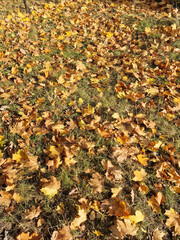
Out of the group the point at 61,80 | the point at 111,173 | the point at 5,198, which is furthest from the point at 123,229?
the point at 61,80

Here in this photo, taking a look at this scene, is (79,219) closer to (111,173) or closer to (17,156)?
(111,173)

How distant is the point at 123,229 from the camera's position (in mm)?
1577

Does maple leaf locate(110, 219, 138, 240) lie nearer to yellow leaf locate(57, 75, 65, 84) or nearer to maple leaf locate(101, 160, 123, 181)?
maple leaf locate(101, 160, 123, 181)

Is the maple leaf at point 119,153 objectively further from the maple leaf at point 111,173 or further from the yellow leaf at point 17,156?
the yellow leaf at point 17,156

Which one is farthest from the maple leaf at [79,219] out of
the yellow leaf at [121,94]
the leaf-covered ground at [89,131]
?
the yellow leaf at [121,94]

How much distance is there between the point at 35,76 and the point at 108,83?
53.7 inches

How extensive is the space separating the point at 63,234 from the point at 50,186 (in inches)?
18.2

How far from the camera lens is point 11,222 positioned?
5.52 ft

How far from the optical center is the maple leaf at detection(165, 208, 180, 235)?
1.64m

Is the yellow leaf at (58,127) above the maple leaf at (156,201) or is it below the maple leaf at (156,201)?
above

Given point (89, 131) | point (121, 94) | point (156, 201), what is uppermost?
point (121, 94)

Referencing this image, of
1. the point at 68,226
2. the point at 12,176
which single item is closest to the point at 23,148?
the point at 12,176

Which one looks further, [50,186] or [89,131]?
[89,131]

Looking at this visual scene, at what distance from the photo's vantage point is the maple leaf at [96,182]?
73.3 inches
